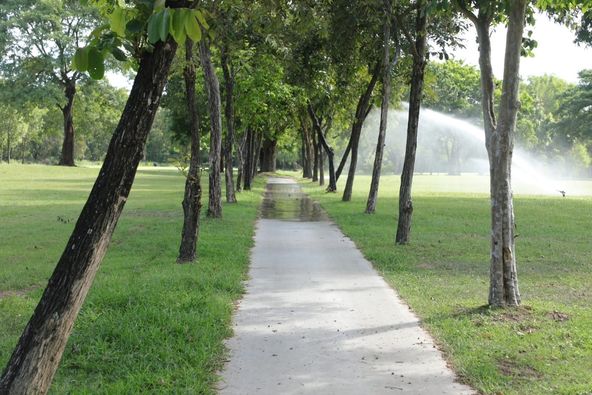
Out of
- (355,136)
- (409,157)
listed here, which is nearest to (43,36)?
(355,136)

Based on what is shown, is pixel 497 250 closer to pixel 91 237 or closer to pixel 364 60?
pixel 91 237

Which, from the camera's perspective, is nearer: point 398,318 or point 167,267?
point 398,318

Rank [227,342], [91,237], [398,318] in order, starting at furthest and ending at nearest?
[398,318] → [227,342] → [91,237]

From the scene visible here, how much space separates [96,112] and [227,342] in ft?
189

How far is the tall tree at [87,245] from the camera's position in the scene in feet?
11.6

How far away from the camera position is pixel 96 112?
5956cm

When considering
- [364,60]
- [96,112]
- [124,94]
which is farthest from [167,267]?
[96,112]

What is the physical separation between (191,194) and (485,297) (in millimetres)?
4890

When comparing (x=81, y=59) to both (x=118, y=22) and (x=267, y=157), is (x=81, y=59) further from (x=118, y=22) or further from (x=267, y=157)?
(x=267, y=157)

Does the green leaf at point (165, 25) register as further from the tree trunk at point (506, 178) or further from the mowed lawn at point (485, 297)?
the tree trunk at point (506, 178)

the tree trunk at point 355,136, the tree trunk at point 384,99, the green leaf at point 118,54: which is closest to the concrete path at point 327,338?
the green leaf at point 118,54

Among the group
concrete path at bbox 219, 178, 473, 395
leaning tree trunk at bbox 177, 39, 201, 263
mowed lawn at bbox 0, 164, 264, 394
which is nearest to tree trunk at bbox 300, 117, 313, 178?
A: mowed lawn at bbox 0, 164, 264, 394

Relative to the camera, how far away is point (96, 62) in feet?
10.3

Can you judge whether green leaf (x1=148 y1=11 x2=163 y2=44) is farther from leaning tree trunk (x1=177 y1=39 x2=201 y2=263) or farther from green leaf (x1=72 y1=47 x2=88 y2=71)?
leaning tree trunk (x1=177 y1=39 x2=201 y2=263)
